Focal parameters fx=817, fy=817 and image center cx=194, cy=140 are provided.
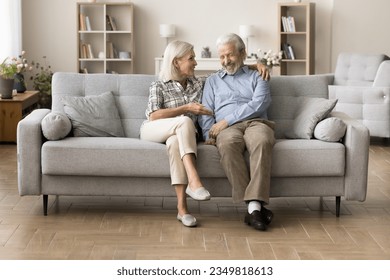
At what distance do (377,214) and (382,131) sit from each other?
3243 millimetres

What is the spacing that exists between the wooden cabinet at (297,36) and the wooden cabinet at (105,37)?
6.92 feet

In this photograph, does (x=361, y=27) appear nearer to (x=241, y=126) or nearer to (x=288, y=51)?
(x=288, y=51)

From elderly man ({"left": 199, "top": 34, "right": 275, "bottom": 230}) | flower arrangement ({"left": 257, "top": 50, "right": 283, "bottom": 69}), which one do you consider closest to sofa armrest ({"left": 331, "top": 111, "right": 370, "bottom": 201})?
elderly man ({"left": 199, "top": 34, "right": 275, "bottom": 230})

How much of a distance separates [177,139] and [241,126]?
1.51ft

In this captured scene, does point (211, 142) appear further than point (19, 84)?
No

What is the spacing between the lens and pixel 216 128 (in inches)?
206

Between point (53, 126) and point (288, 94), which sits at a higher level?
point (288, 94)

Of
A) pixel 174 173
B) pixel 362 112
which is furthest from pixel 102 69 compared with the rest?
pixel 174 173

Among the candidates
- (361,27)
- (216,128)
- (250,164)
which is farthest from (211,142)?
(361,27)

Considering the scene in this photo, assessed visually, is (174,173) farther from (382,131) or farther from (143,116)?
(382,131)

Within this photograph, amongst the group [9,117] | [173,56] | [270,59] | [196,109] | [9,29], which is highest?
[9,29]

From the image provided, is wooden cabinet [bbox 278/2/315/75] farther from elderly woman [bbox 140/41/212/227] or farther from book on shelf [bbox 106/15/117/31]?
elderly woman [bbox 140/41/212/227]

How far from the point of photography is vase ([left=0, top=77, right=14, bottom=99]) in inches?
328

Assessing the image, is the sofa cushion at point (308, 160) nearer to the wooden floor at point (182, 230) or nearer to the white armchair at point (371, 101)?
the wooden floor at point (182, 230)
